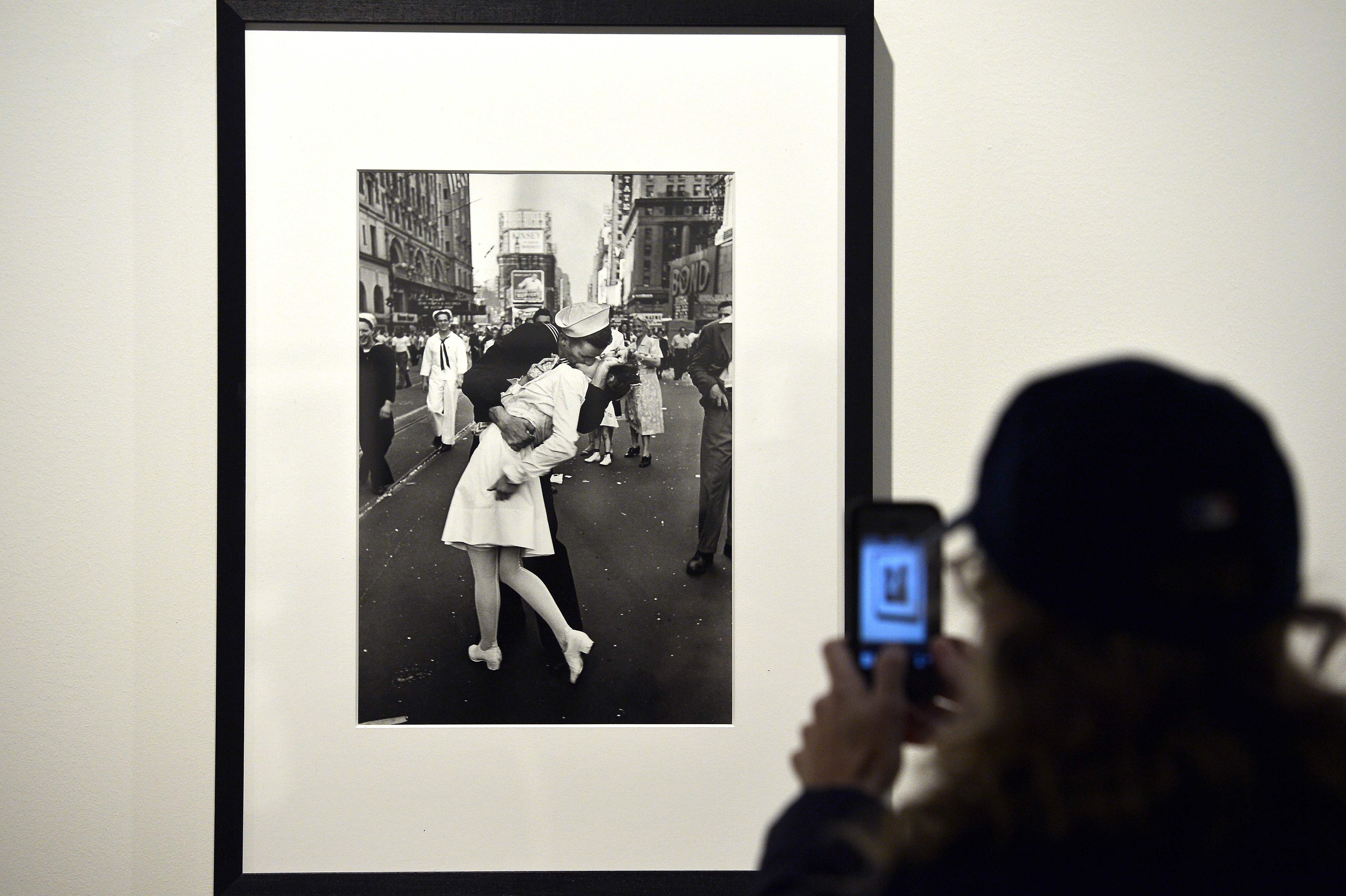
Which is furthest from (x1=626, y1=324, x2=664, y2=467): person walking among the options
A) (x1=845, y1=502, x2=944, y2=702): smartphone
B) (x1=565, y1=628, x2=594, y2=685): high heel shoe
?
(x1=845, y1=502, x2=944, y2=702): smartphone

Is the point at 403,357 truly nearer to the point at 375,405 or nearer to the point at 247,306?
the point at 375,405

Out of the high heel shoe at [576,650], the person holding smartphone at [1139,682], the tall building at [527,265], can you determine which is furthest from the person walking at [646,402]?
the person holding smartphone at [1139,682]

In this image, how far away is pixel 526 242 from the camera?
101 cm

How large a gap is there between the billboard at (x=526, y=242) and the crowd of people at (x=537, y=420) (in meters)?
0.07

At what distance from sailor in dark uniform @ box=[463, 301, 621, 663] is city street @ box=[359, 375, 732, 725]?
0.6 inches

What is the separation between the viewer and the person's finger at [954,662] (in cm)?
60

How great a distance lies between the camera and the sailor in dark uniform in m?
1.01

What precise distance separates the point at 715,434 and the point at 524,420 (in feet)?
0.75

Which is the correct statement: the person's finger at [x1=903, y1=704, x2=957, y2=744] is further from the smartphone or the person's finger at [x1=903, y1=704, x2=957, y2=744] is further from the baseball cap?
the baseball cap

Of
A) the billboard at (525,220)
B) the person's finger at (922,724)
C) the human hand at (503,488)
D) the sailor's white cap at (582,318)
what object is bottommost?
the person's finger at (922,724)

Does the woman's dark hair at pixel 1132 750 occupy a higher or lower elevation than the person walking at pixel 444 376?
lower

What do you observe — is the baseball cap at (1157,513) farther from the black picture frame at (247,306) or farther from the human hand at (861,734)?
the black picture frame at (247,306)

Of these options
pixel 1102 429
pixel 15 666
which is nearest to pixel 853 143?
pixel 1102 429

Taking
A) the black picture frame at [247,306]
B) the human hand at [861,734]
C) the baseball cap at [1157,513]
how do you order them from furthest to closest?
the black picture frame at [247,306]
the human hand at [861,734]
the baseball cap at [1157,513]
